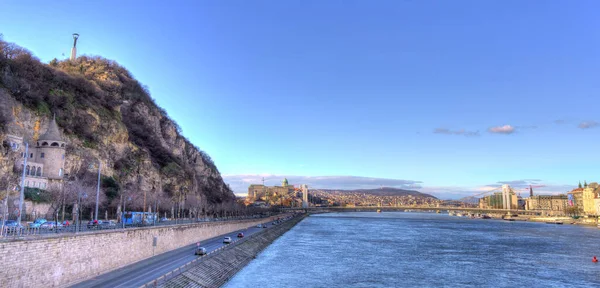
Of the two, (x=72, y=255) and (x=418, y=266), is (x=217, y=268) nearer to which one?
(x=72, y=255)

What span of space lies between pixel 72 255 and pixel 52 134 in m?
41.5

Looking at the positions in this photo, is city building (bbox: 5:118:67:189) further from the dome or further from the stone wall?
the stone wall

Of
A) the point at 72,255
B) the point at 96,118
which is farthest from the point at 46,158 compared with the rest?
the point at 72,255

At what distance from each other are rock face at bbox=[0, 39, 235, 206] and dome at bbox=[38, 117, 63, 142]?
142cm

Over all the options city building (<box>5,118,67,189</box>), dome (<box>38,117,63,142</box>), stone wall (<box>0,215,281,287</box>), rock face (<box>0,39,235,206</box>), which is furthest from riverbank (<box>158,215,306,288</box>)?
dome (<box>38,117,63,142</box>)

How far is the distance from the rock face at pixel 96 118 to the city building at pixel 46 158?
176 cm

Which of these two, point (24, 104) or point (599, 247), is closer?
point (24, 104)

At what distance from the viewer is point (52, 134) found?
60188mm

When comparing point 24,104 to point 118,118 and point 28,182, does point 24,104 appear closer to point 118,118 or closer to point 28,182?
point 28,182

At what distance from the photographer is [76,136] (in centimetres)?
6681

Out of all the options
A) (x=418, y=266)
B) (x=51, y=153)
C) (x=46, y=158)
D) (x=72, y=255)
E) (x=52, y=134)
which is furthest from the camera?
(x=52, y=134)

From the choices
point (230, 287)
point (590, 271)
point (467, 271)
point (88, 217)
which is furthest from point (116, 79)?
point (590, 271)

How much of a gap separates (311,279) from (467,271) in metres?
19.4

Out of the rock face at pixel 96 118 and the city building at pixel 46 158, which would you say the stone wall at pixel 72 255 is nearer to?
the city building at pixel 46 158
